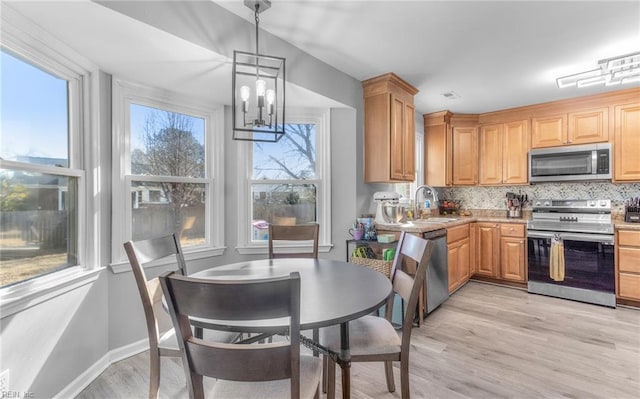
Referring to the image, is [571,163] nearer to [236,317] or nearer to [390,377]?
[390,377]

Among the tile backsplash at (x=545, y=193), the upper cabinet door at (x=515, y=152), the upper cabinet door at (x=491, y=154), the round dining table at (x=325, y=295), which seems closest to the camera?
the round dining table at (x=325, y=295)

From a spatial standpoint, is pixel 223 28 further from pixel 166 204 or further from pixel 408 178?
pixel 408 178

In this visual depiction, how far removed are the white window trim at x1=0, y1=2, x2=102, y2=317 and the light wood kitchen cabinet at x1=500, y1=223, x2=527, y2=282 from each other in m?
4.39

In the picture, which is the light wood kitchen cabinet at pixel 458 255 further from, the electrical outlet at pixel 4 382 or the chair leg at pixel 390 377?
the electrical outlet at pixel 4 382

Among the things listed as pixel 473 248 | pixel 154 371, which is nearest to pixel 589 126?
pixel 473 248

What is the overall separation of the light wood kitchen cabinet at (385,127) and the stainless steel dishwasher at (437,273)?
73 centimetres

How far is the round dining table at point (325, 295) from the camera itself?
1023 mm

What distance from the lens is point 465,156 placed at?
177 inches

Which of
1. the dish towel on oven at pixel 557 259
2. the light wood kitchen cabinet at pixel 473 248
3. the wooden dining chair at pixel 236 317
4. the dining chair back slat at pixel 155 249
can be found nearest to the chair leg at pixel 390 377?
the wooden dining chair at pixel 236 317

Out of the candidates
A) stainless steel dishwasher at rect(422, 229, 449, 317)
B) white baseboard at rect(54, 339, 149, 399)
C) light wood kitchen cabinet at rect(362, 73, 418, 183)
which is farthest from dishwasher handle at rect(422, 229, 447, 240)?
white baseboard at rect(54, 339, 149, 399)

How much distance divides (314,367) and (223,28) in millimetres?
2081

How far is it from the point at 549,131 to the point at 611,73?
1.24m

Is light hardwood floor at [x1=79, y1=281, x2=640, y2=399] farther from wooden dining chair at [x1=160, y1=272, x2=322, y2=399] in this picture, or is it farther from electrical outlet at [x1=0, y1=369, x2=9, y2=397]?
wooden dining chair at [x1=160, y1=272, x2=322, y2=399]

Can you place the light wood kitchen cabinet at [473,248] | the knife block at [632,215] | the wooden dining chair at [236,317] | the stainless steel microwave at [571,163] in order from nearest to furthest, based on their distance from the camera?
the wooden dining chair at [236,317]
the knife block at [632,215]
the stainless steel microwave at [571,163]
the light wood kitchen cabinet at [473,248]
